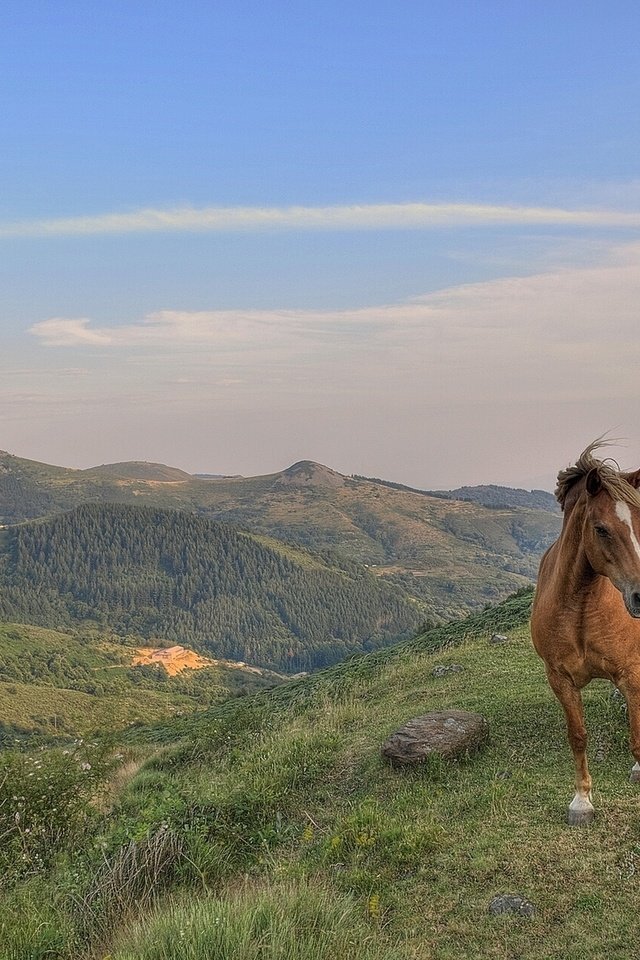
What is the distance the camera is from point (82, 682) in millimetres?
145375

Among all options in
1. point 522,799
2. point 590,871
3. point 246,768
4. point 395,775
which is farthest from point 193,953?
point 246,768

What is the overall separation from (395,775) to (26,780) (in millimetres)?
6549

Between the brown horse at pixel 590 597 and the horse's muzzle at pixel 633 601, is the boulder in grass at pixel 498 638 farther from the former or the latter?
the horse's muzzle at pixel 633 601

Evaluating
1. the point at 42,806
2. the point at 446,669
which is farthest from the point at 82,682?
the point at 42,806

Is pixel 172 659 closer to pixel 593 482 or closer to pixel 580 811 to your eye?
pixel 580 811

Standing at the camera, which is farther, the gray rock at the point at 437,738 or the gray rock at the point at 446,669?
the gray rock at the point at 446,669

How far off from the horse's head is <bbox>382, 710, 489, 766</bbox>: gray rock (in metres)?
4.73

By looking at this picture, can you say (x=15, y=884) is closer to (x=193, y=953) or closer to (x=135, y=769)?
(x=193, y=953)

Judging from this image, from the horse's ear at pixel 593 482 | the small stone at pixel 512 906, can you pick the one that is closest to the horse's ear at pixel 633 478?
the horse's ear at pixel 593 482

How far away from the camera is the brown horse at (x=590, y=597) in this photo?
4.92 meters

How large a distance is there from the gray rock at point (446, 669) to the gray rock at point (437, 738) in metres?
5.35

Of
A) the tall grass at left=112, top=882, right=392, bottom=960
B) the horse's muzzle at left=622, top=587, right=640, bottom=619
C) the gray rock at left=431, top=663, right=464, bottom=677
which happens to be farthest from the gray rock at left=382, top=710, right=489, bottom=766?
the gray rock at left=431, top=663, right=464, bottom=677

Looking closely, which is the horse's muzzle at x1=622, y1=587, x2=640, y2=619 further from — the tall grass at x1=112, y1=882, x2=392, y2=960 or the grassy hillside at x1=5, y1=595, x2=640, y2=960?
the tall grass at x1=112, y1=882, x2=392, y2=960

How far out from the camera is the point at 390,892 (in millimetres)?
6078
